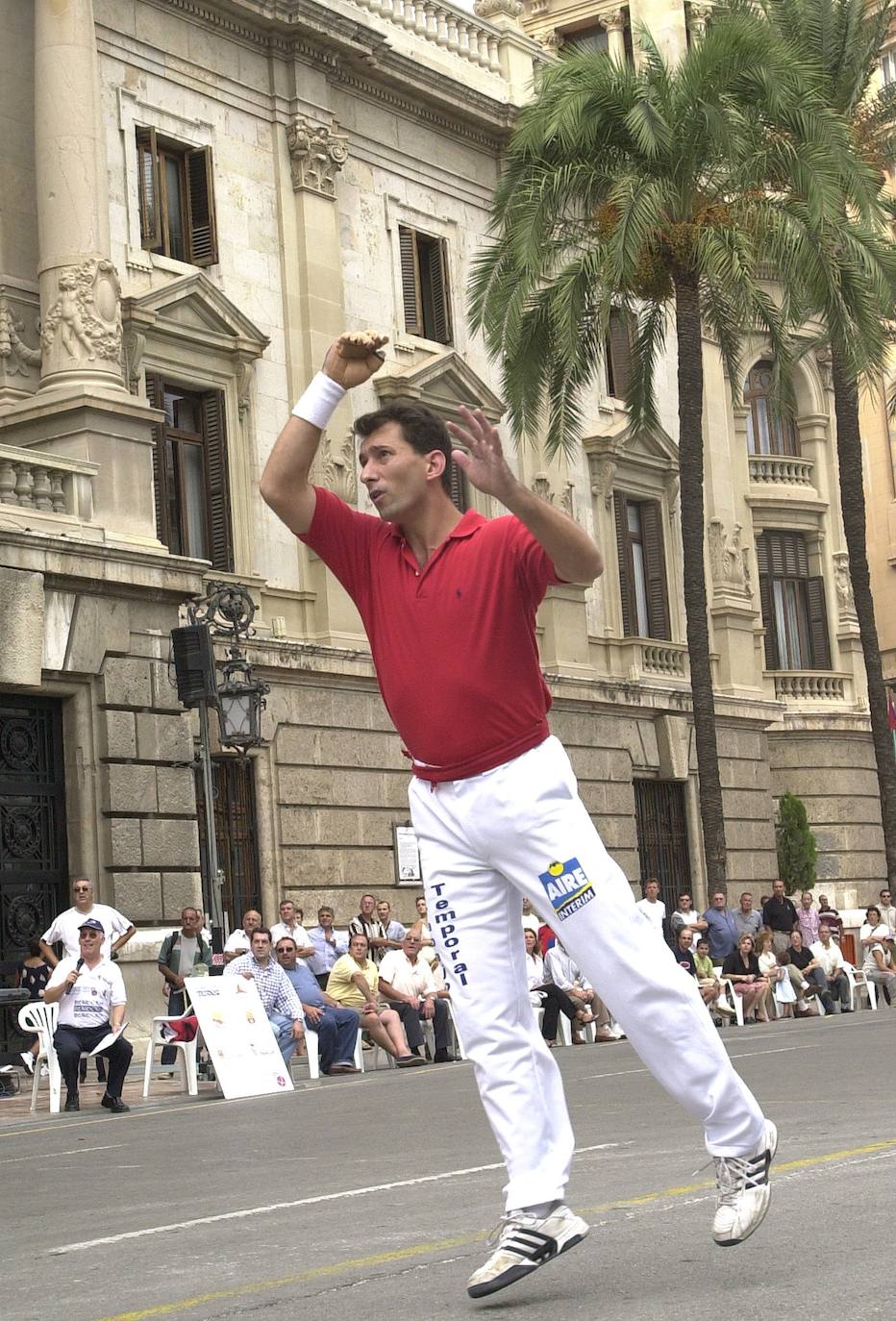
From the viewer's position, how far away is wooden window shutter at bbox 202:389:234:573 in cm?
2636

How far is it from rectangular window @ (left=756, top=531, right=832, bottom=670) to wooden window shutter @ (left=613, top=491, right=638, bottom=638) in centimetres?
703

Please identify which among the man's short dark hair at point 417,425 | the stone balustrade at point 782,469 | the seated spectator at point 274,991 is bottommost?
the seated spectator at point 274,991

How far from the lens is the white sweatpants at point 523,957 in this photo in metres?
4.72

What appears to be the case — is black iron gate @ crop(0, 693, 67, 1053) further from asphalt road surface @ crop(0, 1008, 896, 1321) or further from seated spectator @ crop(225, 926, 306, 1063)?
asphalt road surface @ crop(0, 1008, 896, 1321)

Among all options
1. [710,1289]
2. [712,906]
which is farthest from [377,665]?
[712,906]

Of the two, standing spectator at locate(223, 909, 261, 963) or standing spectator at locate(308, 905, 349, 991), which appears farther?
standing spectator at locate(308, 905, 349, 991)

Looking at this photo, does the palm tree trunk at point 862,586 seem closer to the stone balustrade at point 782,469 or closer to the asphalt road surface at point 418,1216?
the stone balustrade at point 782,469

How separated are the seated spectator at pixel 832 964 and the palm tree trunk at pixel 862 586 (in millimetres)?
3904

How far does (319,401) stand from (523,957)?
1.45 m

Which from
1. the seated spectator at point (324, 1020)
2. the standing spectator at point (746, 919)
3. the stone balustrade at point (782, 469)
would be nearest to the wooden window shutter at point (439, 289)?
the standing spectator at point (746, 919)

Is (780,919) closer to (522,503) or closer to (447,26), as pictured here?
(447,26)

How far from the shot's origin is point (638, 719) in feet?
108

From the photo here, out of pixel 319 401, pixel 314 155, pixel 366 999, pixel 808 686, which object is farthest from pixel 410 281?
pixel 319 401

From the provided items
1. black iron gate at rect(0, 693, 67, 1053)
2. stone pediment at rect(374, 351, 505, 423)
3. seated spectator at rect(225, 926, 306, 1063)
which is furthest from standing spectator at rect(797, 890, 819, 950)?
seated spectator at rect(225, 926, 306, 1063)
